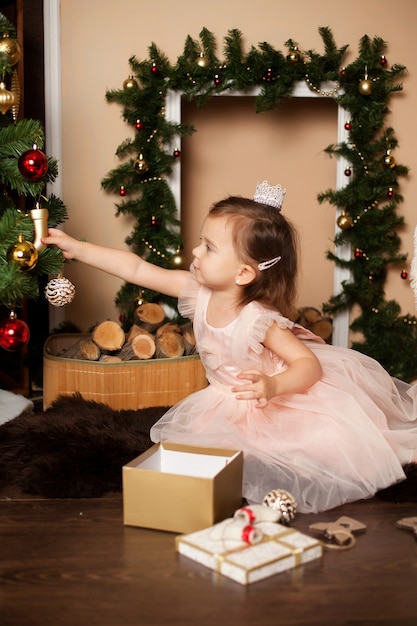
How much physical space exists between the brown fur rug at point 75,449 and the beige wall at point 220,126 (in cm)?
91

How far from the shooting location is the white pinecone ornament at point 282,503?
5.94ft

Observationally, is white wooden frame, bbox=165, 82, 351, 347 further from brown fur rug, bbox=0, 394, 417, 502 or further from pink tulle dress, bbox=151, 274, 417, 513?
brown fur rug, bbox=0, 394, 417, 502

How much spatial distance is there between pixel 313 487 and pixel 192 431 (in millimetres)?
407

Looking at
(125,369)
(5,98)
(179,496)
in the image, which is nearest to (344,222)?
(125,369)

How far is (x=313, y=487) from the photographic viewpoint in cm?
198

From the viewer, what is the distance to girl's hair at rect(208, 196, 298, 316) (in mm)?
2252

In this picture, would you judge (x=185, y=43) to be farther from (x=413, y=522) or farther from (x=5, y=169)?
(x=413, y=522)

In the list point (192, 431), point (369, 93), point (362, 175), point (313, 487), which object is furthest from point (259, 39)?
point (313, 487)

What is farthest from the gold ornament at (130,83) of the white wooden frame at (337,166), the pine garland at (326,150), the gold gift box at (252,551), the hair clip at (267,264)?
the gold gift box at (252,551)

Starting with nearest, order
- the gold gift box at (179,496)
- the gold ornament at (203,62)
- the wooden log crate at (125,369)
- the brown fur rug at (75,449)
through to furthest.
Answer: the gold gift box at (179,496) < the brown fur rug at (75,449) < the wooden log crate at (125,369) < the gold ornament at (203,62)

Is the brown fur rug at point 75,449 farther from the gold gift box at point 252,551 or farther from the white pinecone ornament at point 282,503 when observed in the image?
the gold gift box at point 252,551

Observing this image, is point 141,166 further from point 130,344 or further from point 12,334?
point 12,334

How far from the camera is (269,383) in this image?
200 cm

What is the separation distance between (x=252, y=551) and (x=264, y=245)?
966mm
